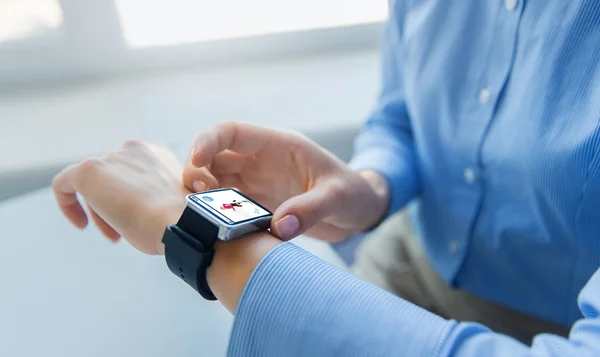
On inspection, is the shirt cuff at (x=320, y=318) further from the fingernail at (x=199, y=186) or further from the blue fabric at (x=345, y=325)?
the fingernail at (x=199, y=186)

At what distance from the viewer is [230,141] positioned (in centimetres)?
55

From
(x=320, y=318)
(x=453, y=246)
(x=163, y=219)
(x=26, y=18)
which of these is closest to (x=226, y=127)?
(x=163, y=219)

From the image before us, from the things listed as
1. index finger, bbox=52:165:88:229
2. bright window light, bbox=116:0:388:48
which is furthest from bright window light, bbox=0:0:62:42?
index finger, bbox=52:165:88:229

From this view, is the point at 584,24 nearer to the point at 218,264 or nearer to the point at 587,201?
the point at 587,201

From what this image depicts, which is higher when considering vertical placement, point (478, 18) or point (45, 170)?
point (478, 18)

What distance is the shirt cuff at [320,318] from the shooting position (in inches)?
15.3

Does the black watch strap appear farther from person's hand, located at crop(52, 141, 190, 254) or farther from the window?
the window

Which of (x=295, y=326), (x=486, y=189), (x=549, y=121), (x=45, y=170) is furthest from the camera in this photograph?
(x=45, y=170)

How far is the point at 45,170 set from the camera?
31.8 inches

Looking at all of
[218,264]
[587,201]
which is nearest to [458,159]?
[587,201]

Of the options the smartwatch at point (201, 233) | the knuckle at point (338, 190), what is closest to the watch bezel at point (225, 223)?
the smartwatch at point (201, 233)

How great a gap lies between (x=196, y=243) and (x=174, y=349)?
0.61 ft

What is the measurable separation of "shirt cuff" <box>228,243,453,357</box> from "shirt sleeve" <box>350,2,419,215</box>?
0.97 feet

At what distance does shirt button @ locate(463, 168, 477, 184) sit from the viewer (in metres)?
0.62
